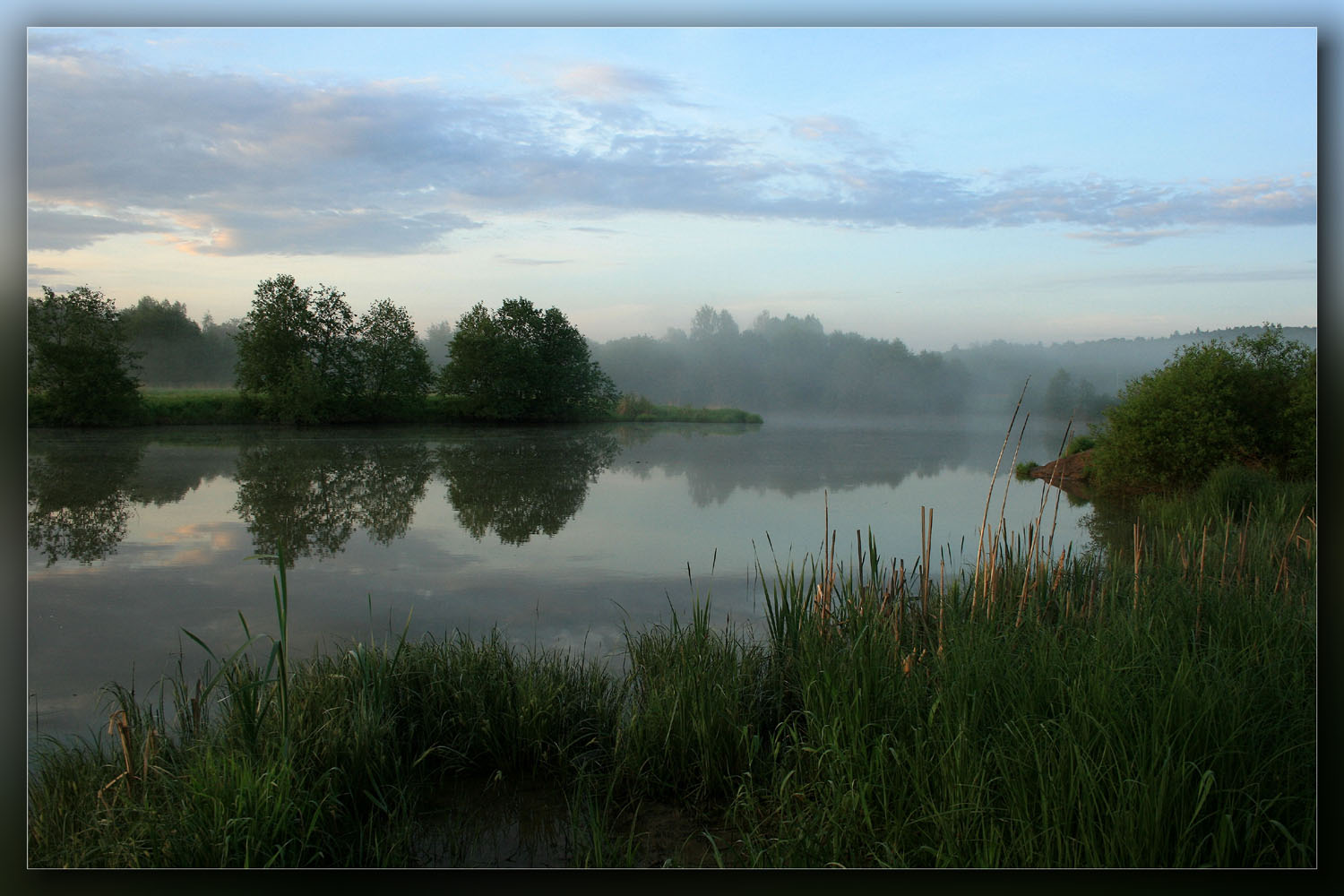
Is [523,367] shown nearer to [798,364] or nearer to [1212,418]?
[798,364]

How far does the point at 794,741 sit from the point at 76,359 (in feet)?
9.19

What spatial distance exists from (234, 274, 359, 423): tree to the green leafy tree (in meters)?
2.96

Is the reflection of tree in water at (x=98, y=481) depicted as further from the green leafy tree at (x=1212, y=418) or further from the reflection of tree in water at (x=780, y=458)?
the green leafy tree at (x=1212, y=418)

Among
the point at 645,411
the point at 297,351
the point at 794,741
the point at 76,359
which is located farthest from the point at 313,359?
the point at 794,741

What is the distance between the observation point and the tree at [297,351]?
9.84 ft

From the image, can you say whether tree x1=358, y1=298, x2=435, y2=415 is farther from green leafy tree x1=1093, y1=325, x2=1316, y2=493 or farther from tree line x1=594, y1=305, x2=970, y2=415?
green leafy tree x1=1093, y1=325, x2=1316, y2=493

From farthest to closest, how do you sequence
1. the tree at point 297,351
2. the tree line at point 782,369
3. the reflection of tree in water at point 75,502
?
the tree line at point 782,369 → the tree at point 297,351 → the reflection of tree in water at point 75,502

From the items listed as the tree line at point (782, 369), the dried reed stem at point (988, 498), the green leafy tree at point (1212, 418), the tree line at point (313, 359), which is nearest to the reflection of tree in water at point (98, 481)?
the tree line at point (313, 359)

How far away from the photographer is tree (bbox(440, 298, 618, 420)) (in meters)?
3.08

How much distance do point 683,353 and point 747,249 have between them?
0.45 metres

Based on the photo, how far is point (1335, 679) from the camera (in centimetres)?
271

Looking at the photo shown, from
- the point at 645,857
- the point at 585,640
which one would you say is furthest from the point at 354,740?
the point at 645,857

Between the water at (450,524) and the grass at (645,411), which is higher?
the grass at (645,411)

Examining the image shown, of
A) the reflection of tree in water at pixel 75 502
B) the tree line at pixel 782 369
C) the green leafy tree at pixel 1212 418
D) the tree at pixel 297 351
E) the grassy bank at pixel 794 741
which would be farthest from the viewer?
the tree line at pixel 782 369
